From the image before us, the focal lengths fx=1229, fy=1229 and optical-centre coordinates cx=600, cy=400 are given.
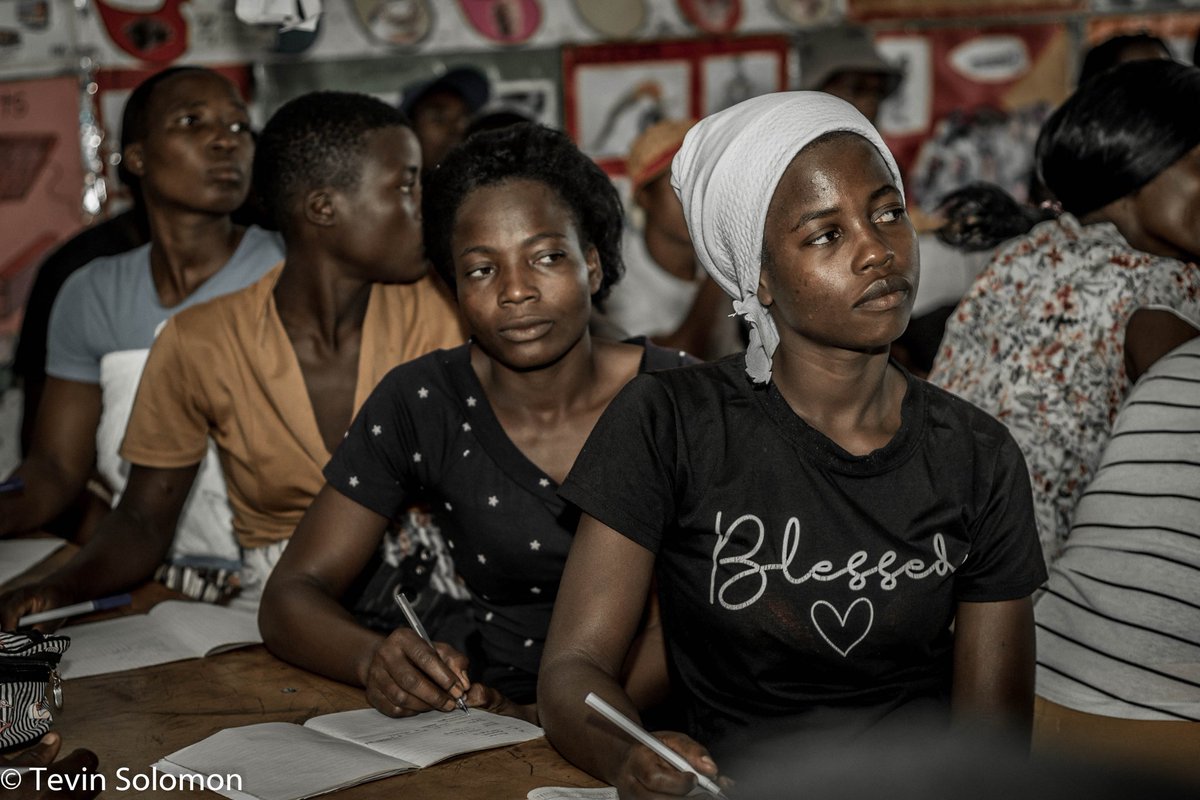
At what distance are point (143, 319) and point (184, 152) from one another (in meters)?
0.44

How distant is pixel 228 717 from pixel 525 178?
100cm

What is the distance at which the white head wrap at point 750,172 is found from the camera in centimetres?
166

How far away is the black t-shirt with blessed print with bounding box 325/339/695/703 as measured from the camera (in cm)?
206

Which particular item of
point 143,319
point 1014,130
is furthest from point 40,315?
point 1014,130

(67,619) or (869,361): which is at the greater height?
(869,361)

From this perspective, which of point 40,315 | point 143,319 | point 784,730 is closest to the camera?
point 784,730

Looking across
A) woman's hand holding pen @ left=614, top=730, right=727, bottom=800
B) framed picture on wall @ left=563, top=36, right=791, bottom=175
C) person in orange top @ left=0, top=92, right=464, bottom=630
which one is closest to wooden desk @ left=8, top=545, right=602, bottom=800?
woman's hand holding pen @ left=614, top=730, right=727, bottom=800

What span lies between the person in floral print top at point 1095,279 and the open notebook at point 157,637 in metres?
1.60

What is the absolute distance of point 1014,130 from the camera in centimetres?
532

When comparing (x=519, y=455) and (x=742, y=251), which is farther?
(x=519, y=455)

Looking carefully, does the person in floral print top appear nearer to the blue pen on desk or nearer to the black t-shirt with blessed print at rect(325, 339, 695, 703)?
the black t-shirt with blessed print at rect(325, 339, 695, 703)

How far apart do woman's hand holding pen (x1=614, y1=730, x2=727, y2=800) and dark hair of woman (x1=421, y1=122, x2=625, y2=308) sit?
1042 millimetres

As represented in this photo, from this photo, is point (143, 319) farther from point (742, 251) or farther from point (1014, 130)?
Result: point (1014, 130)

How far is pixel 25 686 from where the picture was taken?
1.60 metres
